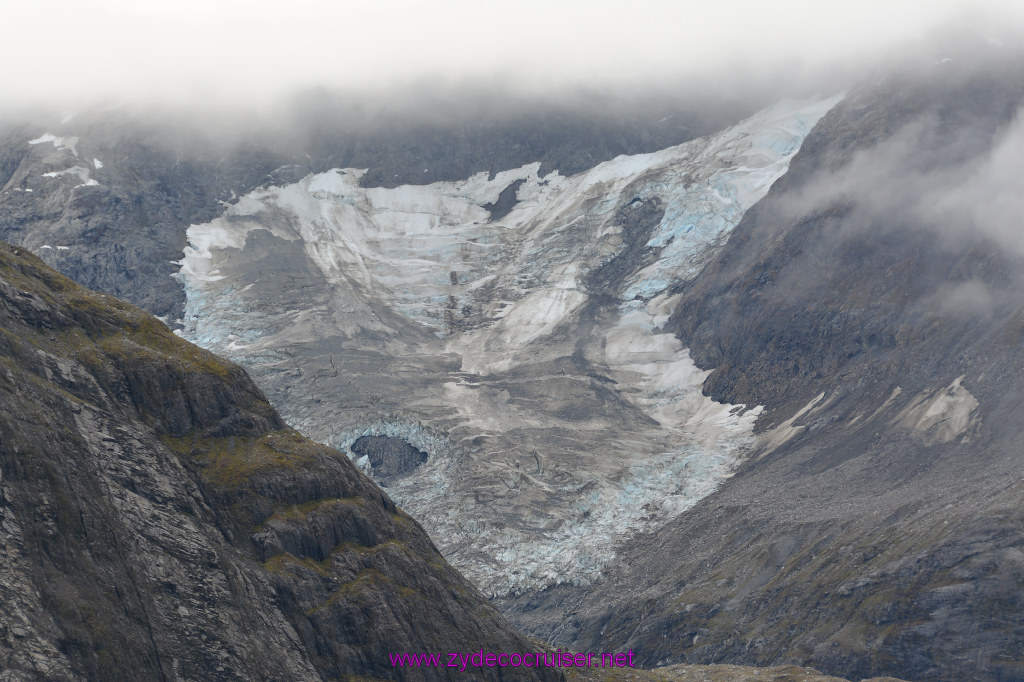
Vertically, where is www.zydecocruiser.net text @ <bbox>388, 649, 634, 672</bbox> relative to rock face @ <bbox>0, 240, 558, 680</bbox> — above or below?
below

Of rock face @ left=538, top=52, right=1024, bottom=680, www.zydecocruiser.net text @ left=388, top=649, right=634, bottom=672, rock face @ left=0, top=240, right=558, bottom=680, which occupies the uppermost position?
rock face @ left=0, top=240, right=558, bottom=680

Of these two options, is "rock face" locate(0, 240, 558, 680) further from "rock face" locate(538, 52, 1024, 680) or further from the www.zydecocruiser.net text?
"rock face" locate(538, 52, 1024, 680)

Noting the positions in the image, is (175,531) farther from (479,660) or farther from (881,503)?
(881,503)

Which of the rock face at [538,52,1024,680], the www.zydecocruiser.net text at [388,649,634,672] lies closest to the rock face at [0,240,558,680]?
the www.zydecocruiser.net text at [388,649,634,672]

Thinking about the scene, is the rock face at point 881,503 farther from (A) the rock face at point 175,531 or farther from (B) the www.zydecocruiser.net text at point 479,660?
(A) the rock face at point 175,531

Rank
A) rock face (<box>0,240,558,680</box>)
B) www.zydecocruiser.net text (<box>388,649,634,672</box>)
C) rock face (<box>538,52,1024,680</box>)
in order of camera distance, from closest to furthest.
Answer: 1. rock face (<box>0,240,558,680</box>)
2. www.zydecocruiser.net text (<box>388,649,634,672</box>)
3. rock face (<box>538,52,1024,680</box>)

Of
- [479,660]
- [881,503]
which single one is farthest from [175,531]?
[881,503]

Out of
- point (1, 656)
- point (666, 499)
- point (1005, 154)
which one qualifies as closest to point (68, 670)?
point (1, 656)
